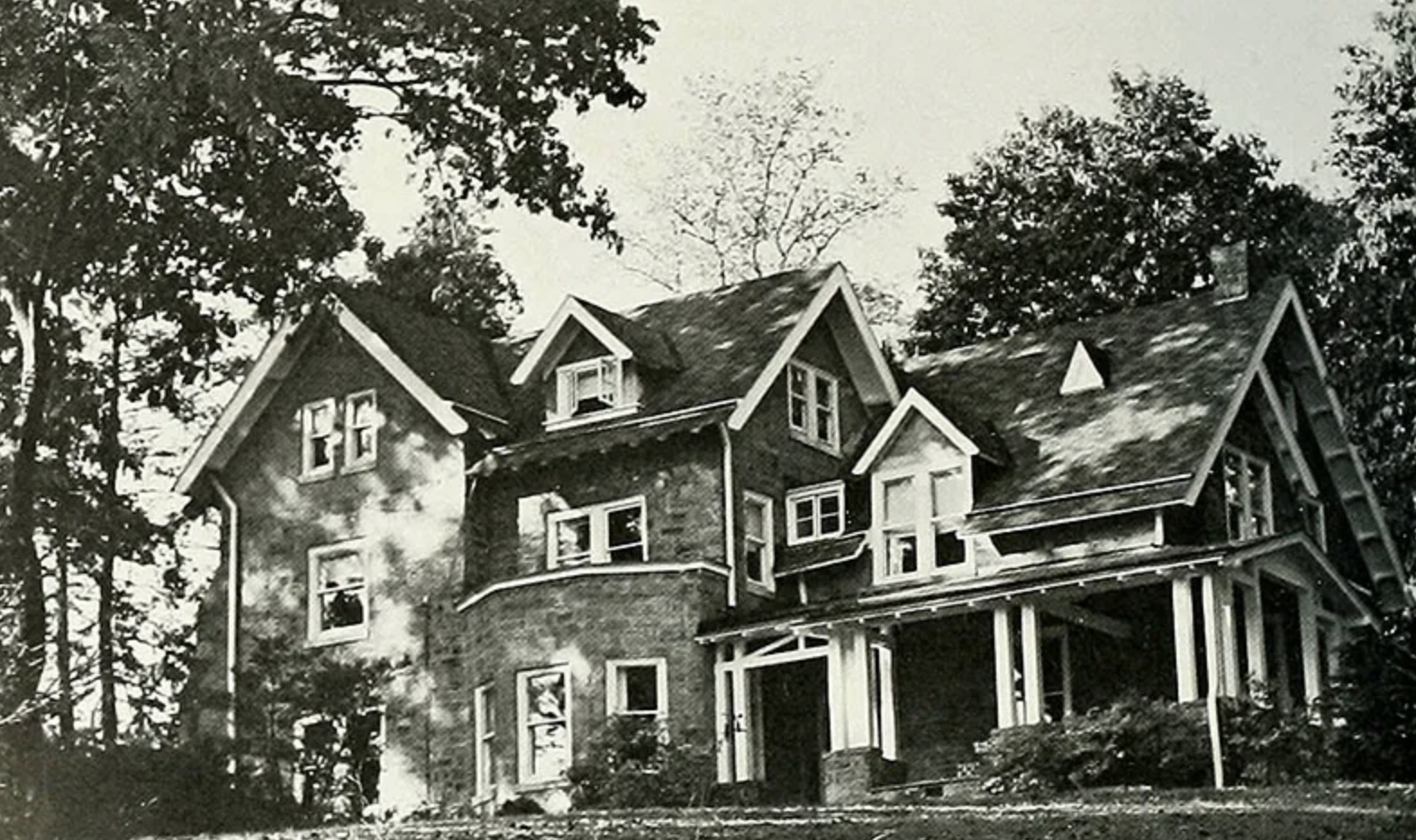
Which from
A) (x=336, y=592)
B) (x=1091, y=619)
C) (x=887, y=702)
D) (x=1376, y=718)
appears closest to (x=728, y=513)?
(x=887, y=702)

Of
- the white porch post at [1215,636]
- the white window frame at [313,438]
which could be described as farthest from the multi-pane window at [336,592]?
the white porch post at [1215,636]

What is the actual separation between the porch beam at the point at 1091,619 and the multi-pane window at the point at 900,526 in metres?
1.97

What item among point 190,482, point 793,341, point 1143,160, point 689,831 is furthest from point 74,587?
point 689,831

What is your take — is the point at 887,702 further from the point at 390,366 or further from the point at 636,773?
the point at 390,366

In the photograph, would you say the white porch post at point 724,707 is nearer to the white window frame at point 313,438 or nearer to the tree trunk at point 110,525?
the white window frame at point 313,438

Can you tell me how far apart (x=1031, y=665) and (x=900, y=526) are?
329 cm

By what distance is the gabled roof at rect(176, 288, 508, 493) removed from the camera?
30.8 m

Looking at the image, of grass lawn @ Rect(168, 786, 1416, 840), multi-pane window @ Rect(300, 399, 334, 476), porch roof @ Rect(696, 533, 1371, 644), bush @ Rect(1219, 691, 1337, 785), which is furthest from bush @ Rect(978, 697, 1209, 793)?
multi-pane window @ Rect(300, 399, 334, 476)

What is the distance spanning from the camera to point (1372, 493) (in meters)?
30.9

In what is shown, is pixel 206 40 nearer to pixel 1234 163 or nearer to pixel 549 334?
pixel 549 334

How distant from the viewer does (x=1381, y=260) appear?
26.4m

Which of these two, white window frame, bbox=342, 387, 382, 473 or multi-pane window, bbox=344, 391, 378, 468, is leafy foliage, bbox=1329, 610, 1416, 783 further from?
Answer: multi-pane window, bbox=344, 391, 378, 468

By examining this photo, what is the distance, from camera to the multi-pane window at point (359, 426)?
31516mm

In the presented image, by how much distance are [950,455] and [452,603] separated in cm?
602
